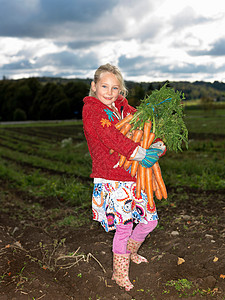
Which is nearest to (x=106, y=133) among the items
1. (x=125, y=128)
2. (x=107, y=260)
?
(x=125, y=128)

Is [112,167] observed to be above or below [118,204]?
above

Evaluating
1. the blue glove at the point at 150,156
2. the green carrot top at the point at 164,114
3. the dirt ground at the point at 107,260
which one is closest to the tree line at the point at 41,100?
the dirt ground at the point at 107,260

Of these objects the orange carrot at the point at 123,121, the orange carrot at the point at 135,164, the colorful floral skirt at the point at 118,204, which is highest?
the orange carrot at the point at 123,121

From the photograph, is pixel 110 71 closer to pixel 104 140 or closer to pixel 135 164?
pixel 104 140

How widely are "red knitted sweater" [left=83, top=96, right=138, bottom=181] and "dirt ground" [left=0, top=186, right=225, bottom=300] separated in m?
1.10

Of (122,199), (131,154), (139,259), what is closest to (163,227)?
(139,259)

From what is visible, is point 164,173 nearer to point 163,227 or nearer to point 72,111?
point 163,227

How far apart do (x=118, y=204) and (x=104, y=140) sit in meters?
0.59

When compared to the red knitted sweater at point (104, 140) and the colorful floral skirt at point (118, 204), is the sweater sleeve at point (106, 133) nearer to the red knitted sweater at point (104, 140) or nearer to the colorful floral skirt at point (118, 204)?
the red knitted sweater at point (104, 140)

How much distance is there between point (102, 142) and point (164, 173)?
15.1 feet

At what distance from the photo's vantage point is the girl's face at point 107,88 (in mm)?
2669

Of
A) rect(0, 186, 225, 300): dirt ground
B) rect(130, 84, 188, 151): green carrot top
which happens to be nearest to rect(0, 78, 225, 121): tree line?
rect(0, 186, 225, 300): dirt ground

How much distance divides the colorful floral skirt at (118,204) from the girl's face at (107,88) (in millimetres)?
731

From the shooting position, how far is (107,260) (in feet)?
11.4
